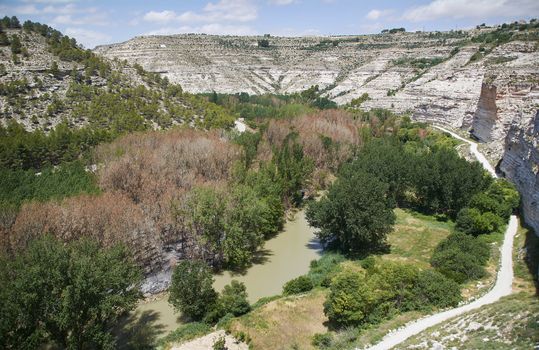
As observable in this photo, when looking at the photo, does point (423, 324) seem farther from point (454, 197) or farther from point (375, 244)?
point (454, 197)

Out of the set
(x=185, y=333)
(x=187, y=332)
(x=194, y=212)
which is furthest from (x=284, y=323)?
(x=194, y=212)

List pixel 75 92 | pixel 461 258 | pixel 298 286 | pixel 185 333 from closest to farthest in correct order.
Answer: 1. pixel 185 333
2. pixel 298 286
3. pixel 461 258
4. pixel 75 92

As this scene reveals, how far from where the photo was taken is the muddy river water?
31.0 metres

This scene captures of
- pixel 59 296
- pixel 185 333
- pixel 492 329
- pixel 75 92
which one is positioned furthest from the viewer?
pixel 75 92

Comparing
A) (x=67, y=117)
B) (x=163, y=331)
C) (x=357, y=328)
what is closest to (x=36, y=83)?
(x=67, y=117)

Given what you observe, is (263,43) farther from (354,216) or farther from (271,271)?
(271,271)

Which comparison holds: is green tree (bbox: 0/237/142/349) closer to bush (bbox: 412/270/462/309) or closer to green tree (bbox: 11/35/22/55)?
bush (bbox: 412/270/462/309)

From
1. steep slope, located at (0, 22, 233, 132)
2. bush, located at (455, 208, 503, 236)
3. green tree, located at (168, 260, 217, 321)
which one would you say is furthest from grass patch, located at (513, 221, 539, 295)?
steep slope, located at (0, 22, 233, 132)

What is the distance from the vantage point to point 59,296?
23172 mm

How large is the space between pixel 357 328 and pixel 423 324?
13.2 feet

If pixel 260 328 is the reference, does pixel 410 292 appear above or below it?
above

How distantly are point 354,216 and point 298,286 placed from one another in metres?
9.40

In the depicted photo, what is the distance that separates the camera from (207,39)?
161 meters

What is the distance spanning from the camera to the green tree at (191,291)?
2903 centimetres
